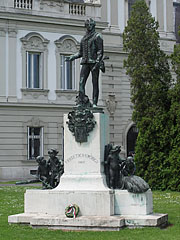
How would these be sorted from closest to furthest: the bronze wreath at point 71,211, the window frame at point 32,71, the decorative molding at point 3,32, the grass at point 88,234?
the grass at point 88,234, the bronze wreath at point 71,211, the decorative molding at point 3,32, the window frame at point 32,71

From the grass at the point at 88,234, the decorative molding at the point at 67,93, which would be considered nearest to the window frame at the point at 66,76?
the decorative molding at the point at 67,93

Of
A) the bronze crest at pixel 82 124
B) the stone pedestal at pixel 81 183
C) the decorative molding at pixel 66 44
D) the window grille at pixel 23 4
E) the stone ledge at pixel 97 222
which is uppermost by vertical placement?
the window grille at pixel 23 4

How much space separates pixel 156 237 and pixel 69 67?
2371 cm

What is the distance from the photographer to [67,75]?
34.2 metres

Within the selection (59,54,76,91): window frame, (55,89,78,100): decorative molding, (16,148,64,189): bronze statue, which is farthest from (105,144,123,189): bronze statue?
(59,54,76,91): window frame

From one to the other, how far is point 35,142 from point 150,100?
9.75 meters

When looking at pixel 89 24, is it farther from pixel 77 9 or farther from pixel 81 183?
pixel 77 9

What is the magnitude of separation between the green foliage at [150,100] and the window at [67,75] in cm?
730

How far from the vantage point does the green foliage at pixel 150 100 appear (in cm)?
2425

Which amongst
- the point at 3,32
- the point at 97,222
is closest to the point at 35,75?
the point at 3,32

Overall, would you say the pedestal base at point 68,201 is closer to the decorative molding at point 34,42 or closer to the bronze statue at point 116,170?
the bronze statue at point 116,170

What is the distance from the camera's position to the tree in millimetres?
24333

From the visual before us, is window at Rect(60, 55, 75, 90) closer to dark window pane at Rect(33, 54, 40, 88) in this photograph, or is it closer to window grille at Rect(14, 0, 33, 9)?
dark window pane at Rect(33, 54, 40, 88)

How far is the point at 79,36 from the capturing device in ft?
113
